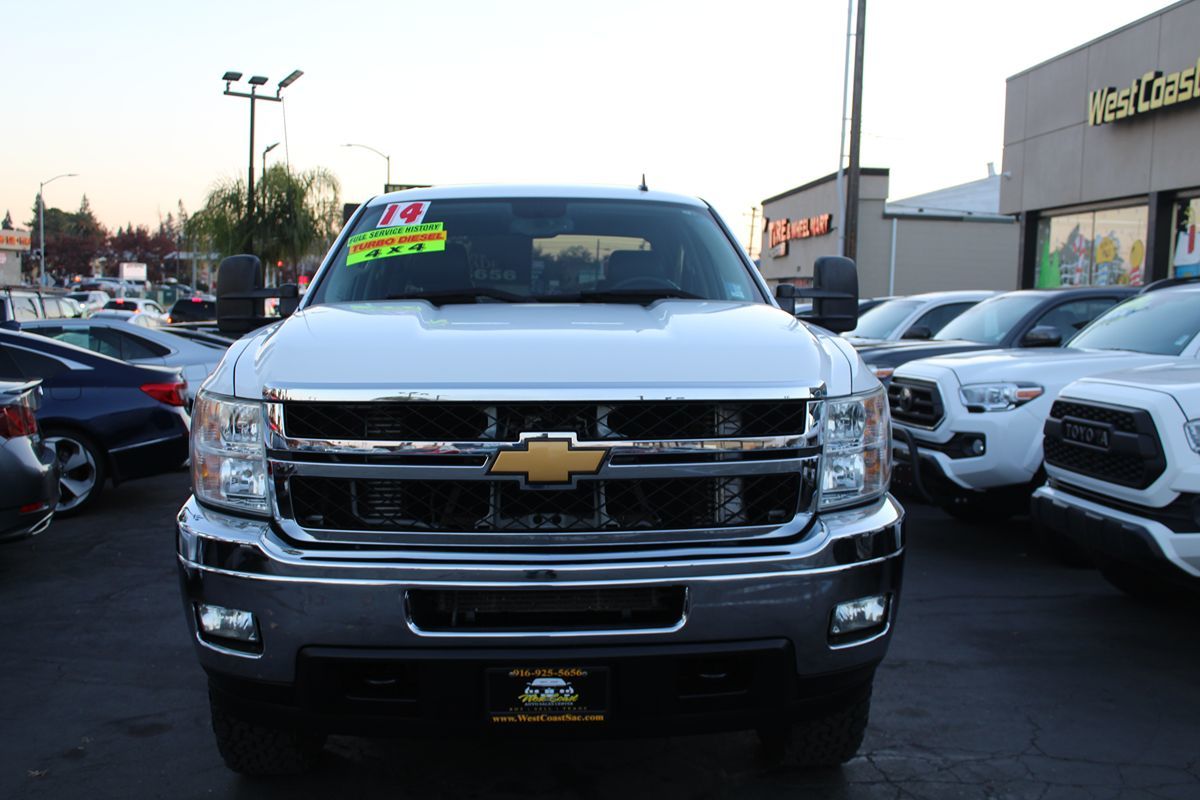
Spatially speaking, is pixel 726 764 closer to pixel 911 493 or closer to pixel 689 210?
pixel 689 210

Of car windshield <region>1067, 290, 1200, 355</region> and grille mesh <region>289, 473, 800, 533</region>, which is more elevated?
car windshield <region>1067, 290, 1200, 355</region>

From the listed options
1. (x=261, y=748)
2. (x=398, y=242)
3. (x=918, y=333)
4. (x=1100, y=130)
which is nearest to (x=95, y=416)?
(x=398, y=242)

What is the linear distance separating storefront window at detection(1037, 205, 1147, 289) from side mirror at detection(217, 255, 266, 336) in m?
18.9

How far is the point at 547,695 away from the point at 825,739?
3.68ft

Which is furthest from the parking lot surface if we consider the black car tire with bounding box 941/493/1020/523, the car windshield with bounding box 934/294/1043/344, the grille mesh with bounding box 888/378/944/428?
the car windshield with bounding box 934/294/1043/344

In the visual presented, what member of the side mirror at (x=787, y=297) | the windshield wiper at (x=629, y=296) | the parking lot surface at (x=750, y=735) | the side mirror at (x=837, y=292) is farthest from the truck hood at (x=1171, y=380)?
the windshield wiper at (x=629, y=296)

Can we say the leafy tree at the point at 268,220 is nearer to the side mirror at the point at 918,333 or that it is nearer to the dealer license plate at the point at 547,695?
the side mirror at the point at 918,333

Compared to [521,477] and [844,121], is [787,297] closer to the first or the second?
[521,477]

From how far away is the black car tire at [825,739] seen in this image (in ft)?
11.4

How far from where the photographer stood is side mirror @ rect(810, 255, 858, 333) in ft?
15.0

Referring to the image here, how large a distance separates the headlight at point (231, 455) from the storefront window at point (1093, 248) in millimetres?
19943

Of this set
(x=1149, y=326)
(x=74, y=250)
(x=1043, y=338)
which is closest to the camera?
(x=1149, y=326)

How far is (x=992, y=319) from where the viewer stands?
10.2m

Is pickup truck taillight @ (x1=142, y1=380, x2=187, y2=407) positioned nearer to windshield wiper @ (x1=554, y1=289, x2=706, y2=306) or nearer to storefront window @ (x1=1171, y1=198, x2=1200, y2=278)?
windshield wiper @ (x1=554, y1=289, x2=706, y2=306)
